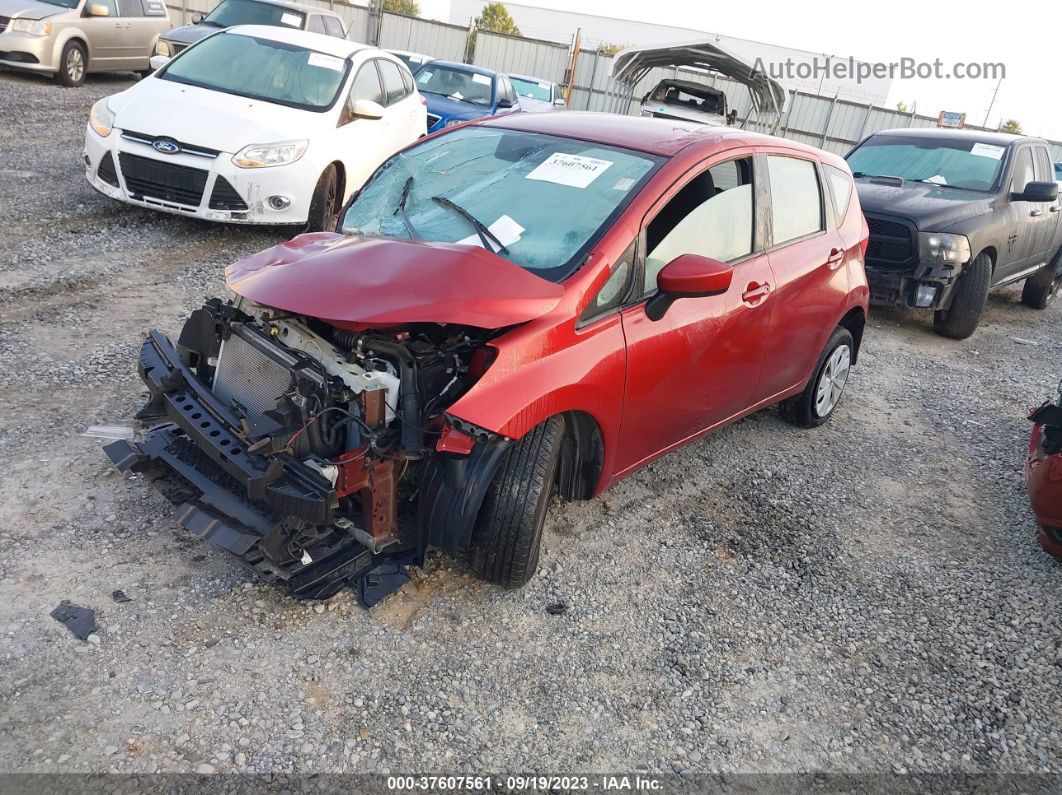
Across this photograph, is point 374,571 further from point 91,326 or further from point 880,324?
point 880,324

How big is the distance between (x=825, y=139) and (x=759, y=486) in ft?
73.1

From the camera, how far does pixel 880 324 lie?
8.52 m

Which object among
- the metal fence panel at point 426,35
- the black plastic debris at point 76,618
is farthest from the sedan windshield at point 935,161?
the metal fence panel at point 426,35

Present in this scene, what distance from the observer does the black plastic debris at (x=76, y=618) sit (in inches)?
109

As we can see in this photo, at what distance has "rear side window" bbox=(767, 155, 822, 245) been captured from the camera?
4.31 meters

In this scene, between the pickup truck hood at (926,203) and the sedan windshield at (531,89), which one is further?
the sedan windshield at (531,89)

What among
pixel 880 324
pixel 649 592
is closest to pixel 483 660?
pixel 649 592

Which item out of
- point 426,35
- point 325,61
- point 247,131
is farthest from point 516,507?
point 426,35

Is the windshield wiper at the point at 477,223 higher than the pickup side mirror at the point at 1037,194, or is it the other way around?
the pickup side mirror at the point at 1037,194

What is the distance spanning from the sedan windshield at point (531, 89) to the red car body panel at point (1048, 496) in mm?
14069

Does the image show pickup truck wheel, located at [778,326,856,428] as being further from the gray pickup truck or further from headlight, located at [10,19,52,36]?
headlight, located at [10,19,52,36]

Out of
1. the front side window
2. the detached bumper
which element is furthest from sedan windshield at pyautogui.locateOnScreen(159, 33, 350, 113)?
the detached bumper

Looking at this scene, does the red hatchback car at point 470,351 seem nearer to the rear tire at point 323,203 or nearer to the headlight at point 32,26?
the rear tire at point 323,203

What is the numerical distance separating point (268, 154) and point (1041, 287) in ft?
30.2
